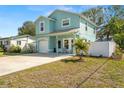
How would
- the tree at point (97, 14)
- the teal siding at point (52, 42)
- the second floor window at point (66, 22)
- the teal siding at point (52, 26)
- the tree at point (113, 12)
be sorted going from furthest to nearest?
the tree at point (97, 14) → the tree at point (113, 12) → the teal siding at point (52, 26) → the teal siding at point (52, 42) → the second floor window at point (66, 22)

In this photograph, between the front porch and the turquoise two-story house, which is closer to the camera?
the front porch

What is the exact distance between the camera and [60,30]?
23594 mm

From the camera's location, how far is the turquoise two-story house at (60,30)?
21.7m

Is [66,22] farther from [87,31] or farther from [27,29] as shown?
[27,29]

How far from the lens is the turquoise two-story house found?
856 inches

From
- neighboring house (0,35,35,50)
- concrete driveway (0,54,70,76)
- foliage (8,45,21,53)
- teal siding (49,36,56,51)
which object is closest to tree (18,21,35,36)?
neighboring house (0,35,35,50)

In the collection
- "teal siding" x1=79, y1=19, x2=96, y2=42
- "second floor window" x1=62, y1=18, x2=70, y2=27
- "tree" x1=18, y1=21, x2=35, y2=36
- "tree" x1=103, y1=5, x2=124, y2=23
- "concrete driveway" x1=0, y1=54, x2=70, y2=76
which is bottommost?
"concrete driveway" x1=0, y1=54, x2=70, y2=76

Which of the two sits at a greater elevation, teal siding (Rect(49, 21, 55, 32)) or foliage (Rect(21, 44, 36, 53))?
teal siding (Rect(49, 21, 55, 32))

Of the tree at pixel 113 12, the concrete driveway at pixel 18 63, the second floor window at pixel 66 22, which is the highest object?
the tree at pixel 113 12

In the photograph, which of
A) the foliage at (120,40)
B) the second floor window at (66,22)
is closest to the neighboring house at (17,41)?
the second floor window at (66,22)

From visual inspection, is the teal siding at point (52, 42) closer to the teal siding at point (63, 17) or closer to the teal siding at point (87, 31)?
the teal siding at point (63, 17)

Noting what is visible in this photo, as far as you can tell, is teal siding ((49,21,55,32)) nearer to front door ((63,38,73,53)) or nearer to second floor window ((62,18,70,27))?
second floor window ((62,18,70,27))

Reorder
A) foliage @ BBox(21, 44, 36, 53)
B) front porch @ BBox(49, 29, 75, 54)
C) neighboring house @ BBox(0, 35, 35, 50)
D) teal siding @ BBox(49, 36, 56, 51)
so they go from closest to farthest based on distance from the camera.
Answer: front porch @ BBox(49, 29, 75, 54), teal siding @ BBox(49, 36, 56, 51), foliage @ BBox(21, 44, 36, 53), neighboring house @ BBox(0, 35, 35, 50)

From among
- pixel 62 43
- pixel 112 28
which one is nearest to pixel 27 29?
pixel 112 28
